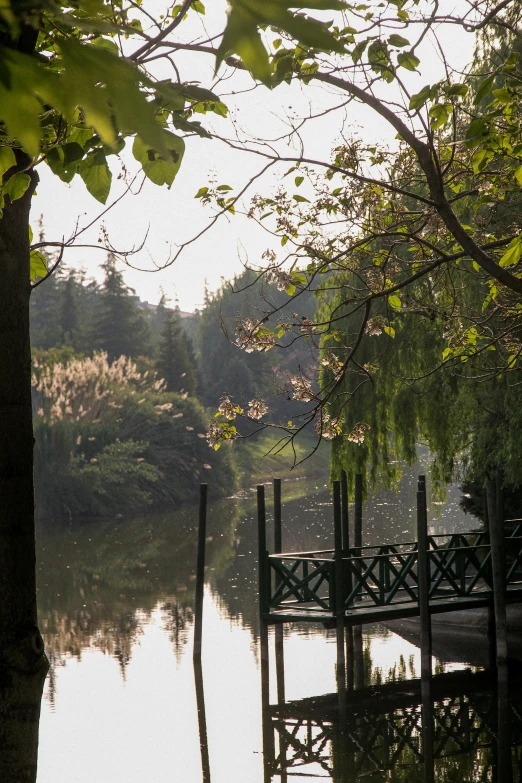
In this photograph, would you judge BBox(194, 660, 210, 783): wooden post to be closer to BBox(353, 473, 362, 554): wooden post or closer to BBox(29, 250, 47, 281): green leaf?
BBox(353, 473, 362, 554): wooden post

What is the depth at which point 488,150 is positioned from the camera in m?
4.95

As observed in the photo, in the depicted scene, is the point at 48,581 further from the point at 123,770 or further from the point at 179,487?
the point at 179,487

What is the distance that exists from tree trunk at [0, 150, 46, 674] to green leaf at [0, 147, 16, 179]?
735 mm

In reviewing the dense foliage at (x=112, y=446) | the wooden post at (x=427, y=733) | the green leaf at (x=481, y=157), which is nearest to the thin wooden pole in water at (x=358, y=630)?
the wooden post at (x=427, y=733)

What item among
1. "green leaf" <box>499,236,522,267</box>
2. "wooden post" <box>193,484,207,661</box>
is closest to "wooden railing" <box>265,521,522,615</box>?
"wooden post" <box>193,484,207,661</box>

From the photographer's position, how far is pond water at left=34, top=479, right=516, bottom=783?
926cm

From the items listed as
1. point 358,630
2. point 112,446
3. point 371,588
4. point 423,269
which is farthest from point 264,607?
point 112,446

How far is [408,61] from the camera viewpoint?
4.75 metres

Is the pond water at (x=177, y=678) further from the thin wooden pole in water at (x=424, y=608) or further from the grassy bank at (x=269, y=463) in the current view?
the grassy bank at (x=269, y=463)

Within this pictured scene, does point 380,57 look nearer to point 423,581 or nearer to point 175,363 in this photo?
point 423,581

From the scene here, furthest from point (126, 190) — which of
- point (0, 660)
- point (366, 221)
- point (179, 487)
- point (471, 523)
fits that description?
point (179, 487)

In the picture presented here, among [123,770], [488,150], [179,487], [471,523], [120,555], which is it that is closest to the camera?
[488,150]

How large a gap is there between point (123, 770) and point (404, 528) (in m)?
18.3

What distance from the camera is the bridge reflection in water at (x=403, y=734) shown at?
29.0 ft
